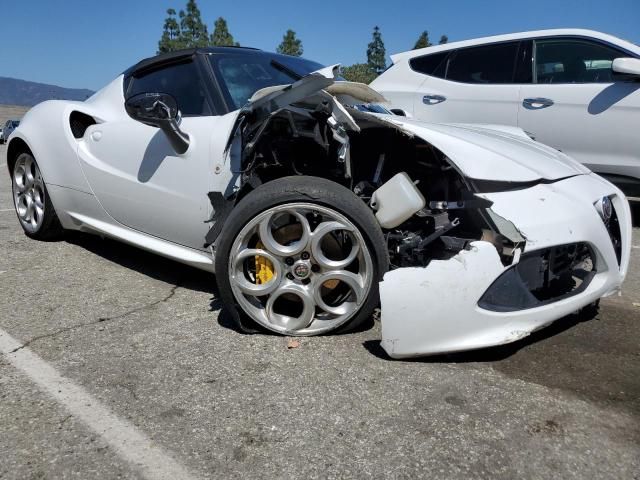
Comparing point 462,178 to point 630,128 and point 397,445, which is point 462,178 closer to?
point 397,445

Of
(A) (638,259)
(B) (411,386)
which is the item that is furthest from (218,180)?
(A) (638,259)

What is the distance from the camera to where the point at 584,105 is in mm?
5262

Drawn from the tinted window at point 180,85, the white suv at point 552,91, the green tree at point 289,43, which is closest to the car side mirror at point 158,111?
the tinted window at point 180,85

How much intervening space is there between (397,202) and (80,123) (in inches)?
94.7

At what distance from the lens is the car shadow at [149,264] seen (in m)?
3.60

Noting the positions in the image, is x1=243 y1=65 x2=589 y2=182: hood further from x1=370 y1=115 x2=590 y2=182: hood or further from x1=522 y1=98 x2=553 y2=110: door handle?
x1=522 y1=98 x2=553 y2=110: door handle

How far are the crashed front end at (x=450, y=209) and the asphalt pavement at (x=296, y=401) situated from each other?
25 cm

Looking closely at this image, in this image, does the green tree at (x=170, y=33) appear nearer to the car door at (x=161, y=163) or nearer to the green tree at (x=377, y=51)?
the green tree at (x=377, y=51)

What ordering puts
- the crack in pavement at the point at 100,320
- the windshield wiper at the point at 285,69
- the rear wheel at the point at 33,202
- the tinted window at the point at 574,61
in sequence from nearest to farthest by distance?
the crack in pavement at the point at 100,320 → the windshield wiper at the point at 285,69 → the rear wheel at the point at 33,202 → the tinted window at the point at 574,61

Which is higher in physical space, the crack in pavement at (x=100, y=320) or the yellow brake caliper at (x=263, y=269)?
the yellow brake caliper at (x=263, y=269)

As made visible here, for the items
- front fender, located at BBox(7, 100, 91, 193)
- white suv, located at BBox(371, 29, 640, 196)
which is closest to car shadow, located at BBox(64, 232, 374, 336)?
front fender, located at BBox(7, 100, 91, 193)

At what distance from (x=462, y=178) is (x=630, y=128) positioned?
3377mm

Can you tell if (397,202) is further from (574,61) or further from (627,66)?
(574,61)

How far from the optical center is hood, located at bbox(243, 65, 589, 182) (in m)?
2.51
